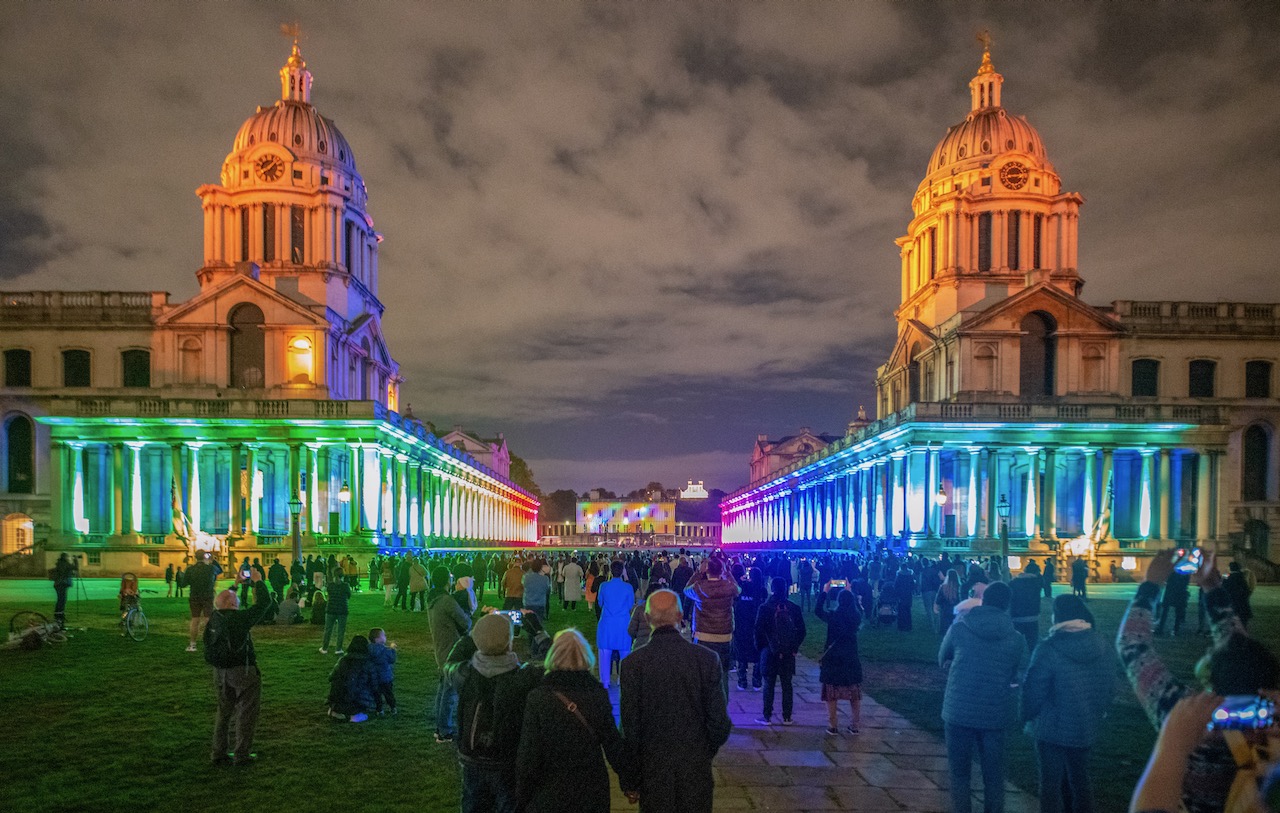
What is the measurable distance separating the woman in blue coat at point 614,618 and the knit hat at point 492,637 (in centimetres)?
653

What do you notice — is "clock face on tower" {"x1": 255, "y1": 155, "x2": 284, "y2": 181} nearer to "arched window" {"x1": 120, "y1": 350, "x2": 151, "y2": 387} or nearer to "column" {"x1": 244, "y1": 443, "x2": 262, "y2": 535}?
"arched window" {"x1": 120, "y1": 350, "x2": 151, "y2": 387}

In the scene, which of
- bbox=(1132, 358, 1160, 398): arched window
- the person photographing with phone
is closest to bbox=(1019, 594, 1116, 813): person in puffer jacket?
the person photographing with phone

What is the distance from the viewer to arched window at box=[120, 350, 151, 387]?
5775 cm

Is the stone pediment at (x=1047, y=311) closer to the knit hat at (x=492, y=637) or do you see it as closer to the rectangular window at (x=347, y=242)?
the rectangular window at (x=347, y=242)

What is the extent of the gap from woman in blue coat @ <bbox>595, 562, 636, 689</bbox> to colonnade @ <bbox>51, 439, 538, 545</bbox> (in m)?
37.1

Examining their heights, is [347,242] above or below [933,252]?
above

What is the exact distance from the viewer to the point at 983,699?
22.5 ft

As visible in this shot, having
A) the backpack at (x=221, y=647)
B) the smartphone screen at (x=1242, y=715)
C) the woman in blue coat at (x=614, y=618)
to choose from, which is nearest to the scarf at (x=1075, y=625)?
the smartphone screen at (x=1242, y=715)

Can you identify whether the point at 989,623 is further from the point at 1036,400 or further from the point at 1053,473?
the point at 1036,400

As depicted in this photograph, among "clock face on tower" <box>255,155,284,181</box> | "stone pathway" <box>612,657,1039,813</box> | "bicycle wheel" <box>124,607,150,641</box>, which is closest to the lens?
"stone pathway" <box>612,657,1039,813</box>

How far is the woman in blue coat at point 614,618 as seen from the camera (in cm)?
1235

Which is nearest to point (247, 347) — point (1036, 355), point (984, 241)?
point (984, 241)

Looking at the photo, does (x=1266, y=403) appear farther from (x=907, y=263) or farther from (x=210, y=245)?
(x=210, y=245)

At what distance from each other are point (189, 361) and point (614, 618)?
5171 centimetres
